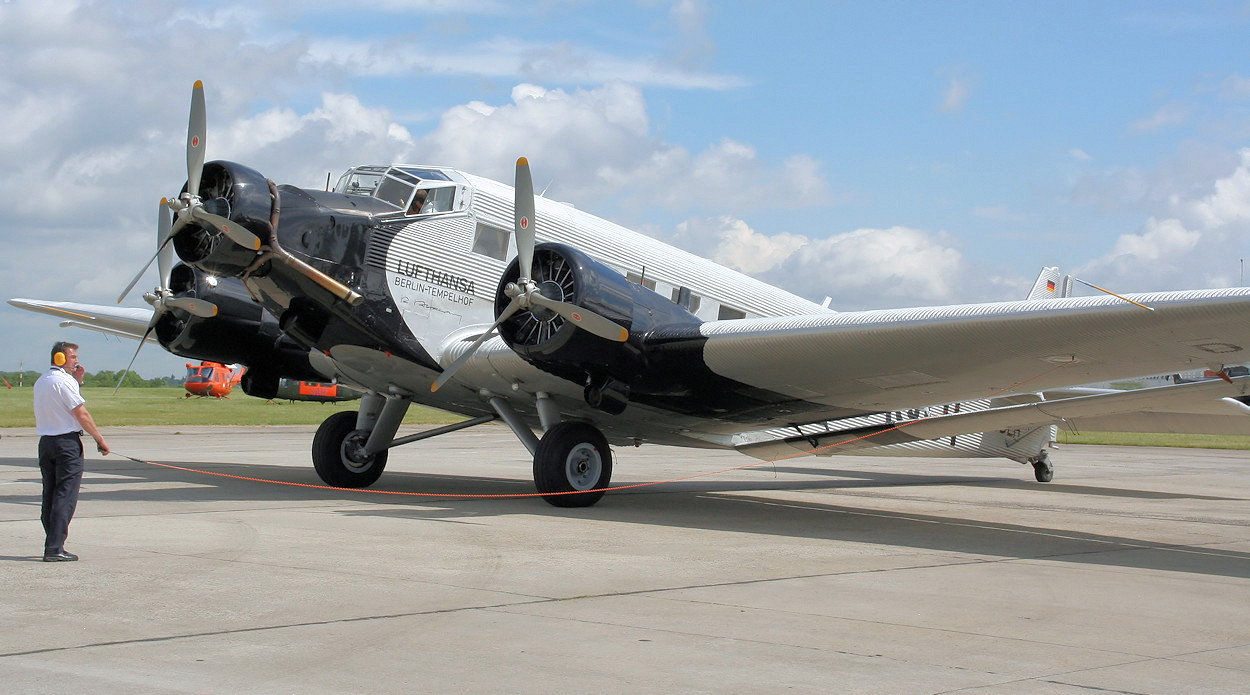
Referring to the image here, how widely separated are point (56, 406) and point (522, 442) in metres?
5.78

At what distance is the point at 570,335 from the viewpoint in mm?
10359

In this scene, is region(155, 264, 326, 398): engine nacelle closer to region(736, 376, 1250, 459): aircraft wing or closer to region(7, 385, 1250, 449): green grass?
region(736, 376, 1250, 459): aircraft wing

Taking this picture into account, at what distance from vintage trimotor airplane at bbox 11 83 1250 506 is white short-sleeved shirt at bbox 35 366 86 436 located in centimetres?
290

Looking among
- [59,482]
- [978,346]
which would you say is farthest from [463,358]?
[978,346]

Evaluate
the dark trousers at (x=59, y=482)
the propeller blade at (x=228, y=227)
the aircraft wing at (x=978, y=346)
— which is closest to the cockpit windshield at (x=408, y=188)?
the propeller blade at (x=228, y=227)

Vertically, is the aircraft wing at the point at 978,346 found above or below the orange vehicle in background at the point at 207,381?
below

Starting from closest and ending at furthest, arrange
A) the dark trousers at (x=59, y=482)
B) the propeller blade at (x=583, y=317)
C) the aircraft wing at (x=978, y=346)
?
1. the dark trousers at (x=59, y=482)
2. the aircraft wing at (x=978, y=346)
3. the propeller blade at (x=583, y=317)

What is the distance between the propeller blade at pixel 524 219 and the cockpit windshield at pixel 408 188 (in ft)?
5.22

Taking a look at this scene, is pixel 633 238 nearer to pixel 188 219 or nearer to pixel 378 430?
pixel 378 430

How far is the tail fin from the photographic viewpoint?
63.0 feet

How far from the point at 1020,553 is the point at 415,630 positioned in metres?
5.75

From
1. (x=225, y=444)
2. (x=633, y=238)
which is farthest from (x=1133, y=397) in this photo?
(x=225, y=444)

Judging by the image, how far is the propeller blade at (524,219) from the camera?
10422 mm

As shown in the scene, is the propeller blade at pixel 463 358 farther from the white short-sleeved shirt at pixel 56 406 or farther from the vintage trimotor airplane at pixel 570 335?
the white short-sleeved shirt at pixel 56 406
